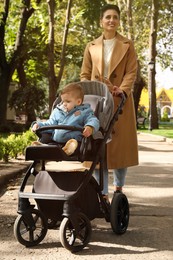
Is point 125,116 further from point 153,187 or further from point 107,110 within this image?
point 153,187

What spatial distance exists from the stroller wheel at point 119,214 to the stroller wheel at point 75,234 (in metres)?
0.34

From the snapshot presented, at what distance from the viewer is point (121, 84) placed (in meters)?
5.70

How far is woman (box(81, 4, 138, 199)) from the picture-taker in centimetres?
577

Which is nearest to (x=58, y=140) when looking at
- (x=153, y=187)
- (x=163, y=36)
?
(x=153, y=187)

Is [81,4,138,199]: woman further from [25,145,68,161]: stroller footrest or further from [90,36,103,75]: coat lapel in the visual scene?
[25,145,68,161]: stroller footrest

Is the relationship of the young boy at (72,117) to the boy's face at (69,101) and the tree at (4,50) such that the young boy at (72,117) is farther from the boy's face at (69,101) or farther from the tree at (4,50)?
the tree at (4,50)

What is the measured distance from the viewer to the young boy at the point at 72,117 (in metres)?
4.54

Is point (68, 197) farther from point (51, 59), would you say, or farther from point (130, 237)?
point (51, 59)

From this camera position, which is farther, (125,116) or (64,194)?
(125,116)

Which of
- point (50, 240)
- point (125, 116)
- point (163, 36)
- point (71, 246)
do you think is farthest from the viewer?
point (163, 36)

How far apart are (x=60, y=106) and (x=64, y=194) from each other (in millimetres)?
838

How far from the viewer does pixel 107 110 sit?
16.2ft

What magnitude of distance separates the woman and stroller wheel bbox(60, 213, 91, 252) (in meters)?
1.30

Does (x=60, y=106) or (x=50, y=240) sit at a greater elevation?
(x=60, y=106)
